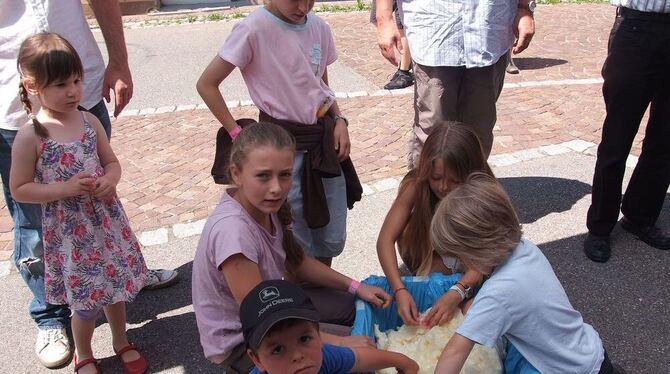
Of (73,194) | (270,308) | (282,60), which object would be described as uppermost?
(282,60)

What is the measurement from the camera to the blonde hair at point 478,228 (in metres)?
2.00

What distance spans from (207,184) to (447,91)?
2.07 meters

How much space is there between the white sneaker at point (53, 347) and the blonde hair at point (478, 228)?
184cm

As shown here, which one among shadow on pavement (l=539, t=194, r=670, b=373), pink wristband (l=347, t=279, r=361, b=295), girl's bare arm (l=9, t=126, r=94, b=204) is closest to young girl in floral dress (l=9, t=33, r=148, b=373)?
girl's bare arm (l=9, t=126, r=94, b=204)

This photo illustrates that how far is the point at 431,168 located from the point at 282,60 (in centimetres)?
77

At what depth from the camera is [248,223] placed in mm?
2117

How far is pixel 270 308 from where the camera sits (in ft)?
5.28

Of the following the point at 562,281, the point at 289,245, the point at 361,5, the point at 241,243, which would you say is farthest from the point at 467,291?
the point at 361,5

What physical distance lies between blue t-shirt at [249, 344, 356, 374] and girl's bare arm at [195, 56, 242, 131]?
3.52 feet

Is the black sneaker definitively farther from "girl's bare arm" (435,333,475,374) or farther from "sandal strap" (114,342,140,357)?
"girl's bare arm" (435,333,475,374)

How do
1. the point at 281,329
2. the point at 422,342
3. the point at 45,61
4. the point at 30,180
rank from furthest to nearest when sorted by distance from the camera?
the point at 422,342, the point at 30,180, the point at 45,61, the point at 281,329

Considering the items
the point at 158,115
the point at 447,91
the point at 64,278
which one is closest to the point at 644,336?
the point at 447,91

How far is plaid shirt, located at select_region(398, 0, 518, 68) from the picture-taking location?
3213 millimetres

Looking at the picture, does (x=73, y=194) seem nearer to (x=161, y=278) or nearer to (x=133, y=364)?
(x=133, y=364)
